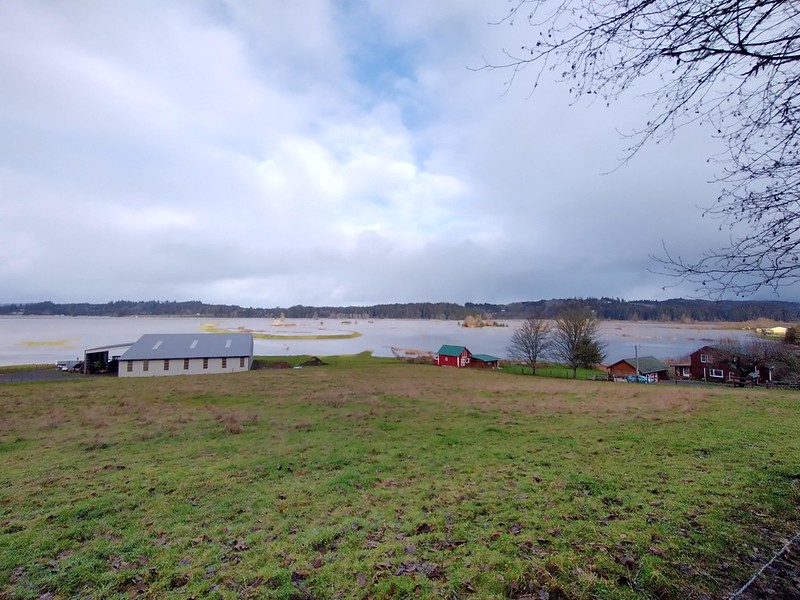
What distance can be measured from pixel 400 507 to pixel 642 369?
151 ft

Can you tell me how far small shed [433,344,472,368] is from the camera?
51188mm

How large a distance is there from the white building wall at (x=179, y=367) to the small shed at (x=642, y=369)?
144ft

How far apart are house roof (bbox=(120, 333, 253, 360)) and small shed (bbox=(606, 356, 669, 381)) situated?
4457 cm

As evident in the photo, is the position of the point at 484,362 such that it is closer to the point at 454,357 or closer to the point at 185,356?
the point at 454,357

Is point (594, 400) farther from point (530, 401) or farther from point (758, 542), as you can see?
point (758, 542)

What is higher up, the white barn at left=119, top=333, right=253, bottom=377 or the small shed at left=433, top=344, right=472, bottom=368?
the white barn at left=119, top=333, right=253, bottom=377

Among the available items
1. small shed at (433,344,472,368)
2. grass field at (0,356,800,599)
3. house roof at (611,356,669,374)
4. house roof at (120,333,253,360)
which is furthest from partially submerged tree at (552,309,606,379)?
house roof at (120,333,253,360)

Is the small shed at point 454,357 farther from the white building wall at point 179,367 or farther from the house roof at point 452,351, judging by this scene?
the white building wall at point 179,367

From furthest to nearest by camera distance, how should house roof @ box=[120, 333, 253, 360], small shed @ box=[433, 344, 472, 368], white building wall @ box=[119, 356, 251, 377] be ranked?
1. small shed @ box=[433, 344, 472, 368]
2. house roof @ box=[120, 333, 253, 360]
3. white building wall @ box=[119, 356, 251, 377]

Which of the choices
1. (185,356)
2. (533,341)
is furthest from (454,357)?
(185,356)

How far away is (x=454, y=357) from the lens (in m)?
51.3

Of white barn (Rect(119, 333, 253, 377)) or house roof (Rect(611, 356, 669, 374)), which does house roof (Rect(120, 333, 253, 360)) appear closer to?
white barn (Rect(119, 333, 253, 377))

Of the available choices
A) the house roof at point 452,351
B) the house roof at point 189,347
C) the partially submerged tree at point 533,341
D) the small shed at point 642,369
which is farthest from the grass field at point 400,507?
the house roof at point 452,351

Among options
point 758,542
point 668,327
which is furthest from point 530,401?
point 668,327
